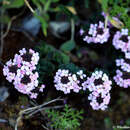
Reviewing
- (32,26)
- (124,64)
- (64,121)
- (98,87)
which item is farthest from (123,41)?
(32,26)

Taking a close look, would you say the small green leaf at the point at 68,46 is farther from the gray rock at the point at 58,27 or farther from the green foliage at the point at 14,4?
the green foliage at the point at 14,4

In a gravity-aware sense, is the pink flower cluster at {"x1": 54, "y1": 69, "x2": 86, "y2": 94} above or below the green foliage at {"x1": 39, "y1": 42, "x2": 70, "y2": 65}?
above

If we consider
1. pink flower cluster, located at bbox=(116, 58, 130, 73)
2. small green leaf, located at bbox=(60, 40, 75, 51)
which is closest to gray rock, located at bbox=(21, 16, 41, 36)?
small green leaf, located at bbox=(60, 40, 75, 51)

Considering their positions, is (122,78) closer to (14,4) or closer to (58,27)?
(58,27)

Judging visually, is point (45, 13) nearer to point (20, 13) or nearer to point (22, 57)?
point (20, 13)

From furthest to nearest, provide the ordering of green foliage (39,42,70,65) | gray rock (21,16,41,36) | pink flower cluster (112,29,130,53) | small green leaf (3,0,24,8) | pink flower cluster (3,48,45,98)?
gray rock (21,16,41,36), small green leaf (3,0,24,8), green foliage (39,42,70,65), pink flower cluster (112,29,130,53), pink flower cluster (3,48,45,98)

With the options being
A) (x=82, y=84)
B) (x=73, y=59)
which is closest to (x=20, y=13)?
(x=73, y=59)

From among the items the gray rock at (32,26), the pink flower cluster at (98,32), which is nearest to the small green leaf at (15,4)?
the gray rock at (32,26)

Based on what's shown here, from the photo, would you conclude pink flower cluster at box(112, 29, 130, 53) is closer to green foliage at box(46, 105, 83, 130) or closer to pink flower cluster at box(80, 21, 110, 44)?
pink flower cluster at box(80, 21, 110, 44)
